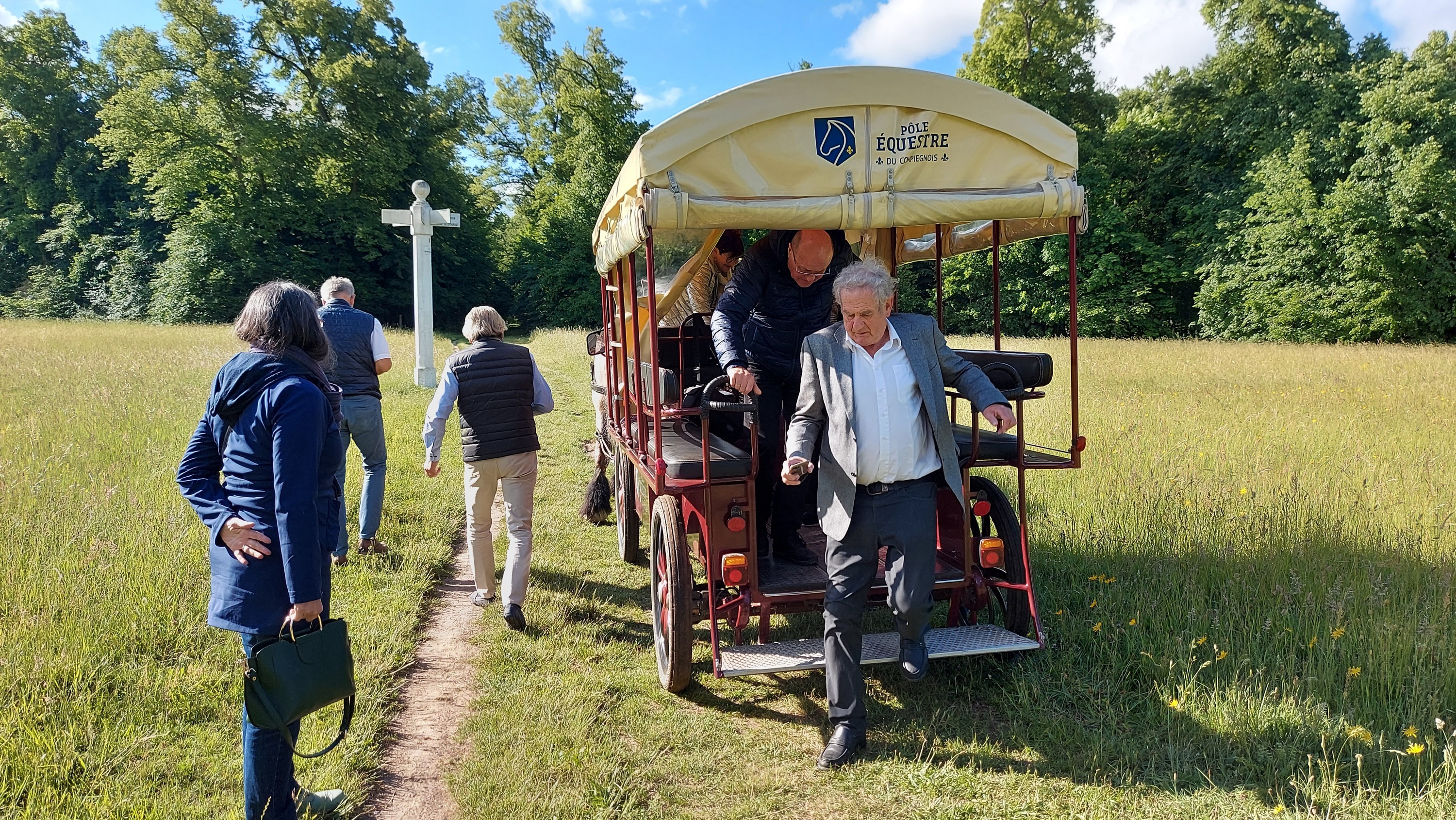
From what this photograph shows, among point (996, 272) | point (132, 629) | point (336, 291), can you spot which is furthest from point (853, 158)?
point (132, 629)

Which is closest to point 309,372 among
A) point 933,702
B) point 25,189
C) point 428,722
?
point 428,722

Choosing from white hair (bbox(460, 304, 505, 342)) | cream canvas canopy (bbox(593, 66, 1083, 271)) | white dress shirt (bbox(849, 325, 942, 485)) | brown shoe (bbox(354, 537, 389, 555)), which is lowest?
brown shoe (bbox(354, 537, 389, 555))

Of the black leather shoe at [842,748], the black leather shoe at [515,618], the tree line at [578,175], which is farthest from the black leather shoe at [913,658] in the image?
the tree line at [578,175]

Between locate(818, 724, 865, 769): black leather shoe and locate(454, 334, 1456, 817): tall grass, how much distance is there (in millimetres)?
60

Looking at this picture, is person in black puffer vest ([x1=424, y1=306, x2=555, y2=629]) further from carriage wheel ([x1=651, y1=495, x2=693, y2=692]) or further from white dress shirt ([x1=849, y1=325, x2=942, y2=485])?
white dress shirt ([x1=849, y1=325, x2=942, y2=485])

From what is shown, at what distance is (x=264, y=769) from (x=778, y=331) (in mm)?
2952

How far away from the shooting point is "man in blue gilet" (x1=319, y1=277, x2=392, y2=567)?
220 inches

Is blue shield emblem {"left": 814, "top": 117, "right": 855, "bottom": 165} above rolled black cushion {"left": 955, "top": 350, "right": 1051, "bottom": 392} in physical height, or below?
above

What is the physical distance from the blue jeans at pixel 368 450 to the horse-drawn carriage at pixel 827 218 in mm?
2515

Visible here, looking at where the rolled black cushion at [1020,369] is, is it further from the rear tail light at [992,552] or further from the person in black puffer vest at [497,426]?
the person in black puffer vest at [497,426]

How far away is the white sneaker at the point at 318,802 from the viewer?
292 centimetres

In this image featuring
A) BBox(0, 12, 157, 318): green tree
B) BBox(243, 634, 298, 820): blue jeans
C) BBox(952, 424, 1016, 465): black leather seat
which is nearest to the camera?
BBox(243, 634, 298, 820): blue jeans

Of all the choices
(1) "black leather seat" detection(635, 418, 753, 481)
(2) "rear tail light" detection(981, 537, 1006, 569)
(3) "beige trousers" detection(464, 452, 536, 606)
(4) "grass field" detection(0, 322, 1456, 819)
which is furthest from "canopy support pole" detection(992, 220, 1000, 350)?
(3) "beige trousers" detection(464, 452, 536, 606)

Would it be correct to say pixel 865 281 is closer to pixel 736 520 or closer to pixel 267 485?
pixel 736 520
